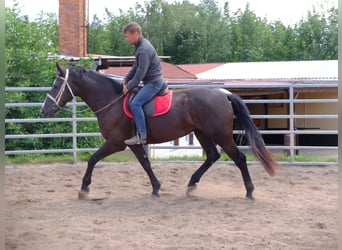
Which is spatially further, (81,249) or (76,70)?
(76,70)

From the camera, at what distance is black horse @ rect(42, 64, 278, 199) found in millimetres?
6762

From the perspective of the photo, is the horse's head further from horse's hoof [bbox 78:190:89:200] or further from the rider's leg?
horse's hoof [bbox 78:190:89:200]

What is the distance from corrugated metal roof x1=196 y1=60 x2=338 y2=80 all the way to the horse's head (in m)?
12.5

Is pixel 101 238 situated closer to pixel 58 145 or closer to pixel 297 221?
pixel 297 221

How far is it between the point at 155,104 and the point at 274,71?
50.4ft

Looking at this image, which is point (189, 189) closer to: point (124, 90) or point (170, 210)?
point (170, 210)

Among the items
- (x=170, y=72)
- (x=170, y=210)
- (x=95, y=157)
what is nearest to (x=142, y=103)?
(x=95, y=157)

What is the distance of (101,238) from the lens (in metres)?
4.84

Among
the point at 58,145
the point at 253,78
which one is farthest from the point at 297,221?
the point at 253,78

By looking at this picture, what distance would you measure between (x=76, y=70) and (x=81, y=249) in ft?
10.1

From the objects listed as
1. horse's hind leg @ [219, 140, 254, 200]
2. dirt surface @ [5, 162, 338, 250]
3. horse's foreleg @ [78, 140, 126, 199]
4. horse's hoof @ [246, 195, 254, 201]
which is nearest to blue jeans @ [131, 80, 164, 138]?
horse's foreleg @ [78, 140, 126, 199]

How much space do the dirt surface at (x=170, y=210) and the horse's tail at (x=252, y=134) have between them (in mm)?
429

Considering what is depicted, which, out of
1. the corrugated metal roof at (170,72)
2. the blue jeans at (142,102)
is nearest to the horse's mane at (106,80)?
the blue jeans at (142,102)

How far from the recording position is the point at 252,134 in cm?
686
